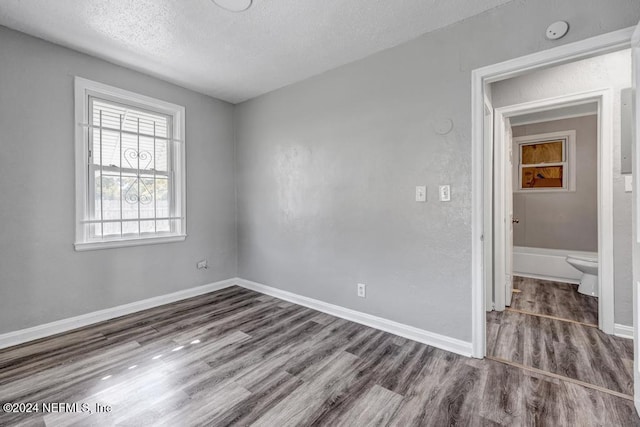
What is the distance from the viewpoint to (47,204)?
248 centimetres

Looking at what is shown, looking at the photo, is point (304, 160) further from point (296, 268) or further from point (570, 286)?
point (570, 286)

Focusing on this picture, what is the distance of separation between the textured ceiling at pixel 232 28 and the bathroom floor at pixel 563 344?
101 inches

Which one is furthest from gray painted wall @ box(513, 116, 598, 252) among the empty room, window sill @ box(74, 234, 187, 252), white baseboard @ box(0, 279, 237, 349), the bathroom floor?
window sill @ box(74, 234, 187, 252)

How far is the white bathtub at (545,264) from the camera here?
4071mm

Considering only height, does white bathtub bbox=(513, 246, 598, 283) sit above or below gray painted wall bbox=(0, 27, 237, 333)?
below

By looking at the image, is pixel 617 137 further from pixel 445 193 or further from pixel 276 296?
pixel 276 296

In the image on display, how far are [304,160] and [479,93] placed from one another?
5.84 feet

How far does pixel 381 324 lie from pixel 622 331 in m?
2.01

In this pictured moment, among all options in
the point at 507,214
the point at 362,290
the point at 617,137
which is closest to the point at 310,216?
the point at 362,290

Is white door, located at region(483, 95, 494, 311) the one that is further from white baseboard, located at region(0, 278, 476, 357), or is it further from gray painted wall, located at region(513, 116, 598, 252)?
gray painted wall, located at region(513, 116, 598, 252)

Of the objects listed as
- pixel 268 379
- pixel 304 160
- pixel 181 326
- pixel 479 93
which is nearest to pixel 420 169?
pixel 479 93

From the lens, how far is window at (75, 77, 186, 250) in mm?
2705

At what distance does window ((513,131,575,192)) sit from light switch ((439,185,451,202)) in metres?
3.59

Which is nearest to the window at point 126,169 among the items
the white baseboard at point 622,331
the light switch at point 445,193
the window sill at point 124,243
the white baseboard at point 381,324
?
the window sill at point 124,243
